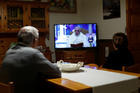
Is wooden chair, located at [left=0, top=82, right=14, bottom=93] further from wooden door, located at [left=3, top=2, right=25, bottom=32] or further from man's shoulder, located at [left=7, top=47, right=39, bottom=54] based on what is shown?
wooden door, located at [left=3, top=2, right=25, bottom=32]

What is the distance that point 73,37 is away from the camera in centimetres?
491

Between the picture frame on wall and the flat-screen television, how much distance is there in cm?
59

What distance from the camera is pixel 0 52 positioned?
423 centimetres

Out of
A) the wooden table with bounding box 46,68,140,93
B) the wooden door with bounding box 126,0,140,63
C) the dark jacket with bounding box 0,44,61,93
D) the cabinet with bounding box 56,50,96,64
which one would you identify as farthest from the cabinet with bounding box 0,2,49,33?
the wooden table with bounding box 46,68,140,93

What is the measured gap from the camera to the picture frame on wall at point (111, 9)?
4.58 meters

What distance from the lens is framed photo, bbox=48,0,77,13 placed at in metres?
5.21

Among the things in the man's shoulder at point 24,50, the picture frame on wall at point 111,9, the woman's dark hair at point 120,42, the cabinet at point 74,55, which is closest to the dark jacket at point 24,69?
the man's shoulder at point 24,50

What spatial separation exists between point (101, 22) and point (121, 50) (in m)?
2.54

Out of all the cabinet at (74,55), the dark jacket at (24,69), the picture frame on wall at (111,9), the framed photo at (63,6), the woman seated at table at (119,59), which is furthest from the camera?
the framed photo at (63,6)

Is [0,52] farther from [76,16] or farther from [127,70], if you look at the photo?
[127,70]

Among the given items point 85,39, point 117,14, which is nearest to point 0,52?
point 85,39

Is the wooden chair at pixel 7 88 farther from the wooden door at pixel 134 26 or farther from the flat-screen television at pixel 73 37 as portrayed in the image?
the flat-screen television at pixel 73 37

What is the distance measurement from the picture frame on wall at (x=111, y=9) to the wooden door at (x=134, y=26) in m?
0.48

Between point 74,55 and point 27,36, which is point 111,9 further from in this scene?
point 27,36
